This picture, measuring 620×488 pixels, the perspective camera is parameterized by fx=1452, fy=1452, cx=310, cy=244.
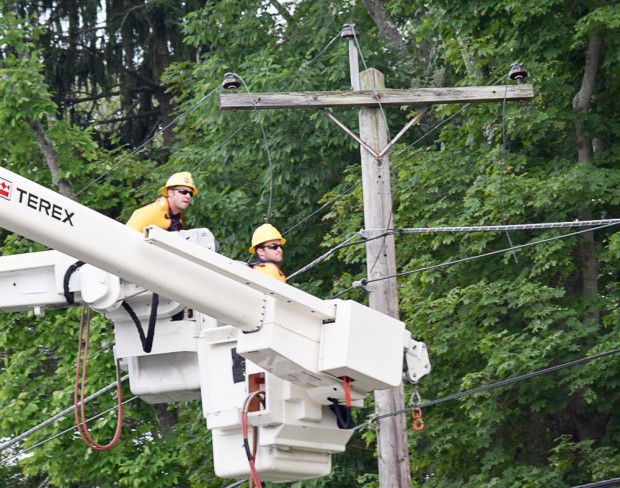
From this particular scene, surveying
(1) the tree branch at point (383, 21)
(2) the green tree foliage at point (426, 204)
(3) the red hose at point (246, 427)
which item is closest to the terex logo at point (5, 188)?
(3) the red hose at point (246, 427)

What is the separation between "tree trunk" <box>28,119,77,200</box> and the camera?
2025 cm

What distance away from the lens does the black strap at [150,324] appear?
9.28m

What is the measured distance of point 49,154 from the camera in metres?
20.4

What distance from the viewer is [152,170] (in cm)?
2136

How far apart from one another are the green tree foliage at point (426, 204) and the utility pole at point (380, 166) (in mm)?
2542

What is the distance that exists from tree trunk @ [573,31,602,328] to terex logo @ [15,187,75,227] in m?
9.71

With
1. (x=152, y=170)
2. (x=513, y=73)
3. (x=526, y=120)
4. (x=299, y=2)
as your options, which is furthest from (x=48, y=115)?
(x=513, y=73)

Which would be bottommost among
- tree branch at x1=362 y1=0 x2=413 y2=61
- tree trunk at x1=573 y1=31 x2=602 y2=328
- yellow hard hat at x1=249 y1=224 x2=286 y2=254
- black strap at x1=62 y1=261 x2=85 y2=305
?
black strap at x1=62 y1=261 x2=85 y2=305

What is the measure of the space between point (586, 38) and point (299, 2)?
740 centimetres

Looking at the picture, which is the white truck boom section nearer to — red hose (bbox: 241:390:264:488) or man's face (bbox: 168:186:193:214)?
red hose (bbox: 241:390:264:488)

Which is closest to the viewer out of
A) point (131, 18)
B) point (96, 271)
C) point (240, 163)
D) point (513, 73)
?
point (96, 271)

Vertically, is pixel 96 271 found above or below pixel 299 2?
below

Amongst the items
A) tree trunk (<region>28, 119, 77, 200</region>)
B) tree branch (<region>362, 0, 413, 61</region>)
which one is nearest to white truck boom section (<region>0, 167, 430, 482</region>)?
tree trunk (<region>28, 119, 77, 200</region>)

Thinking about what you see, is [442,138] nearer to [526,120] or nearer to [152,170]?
[526,120]
